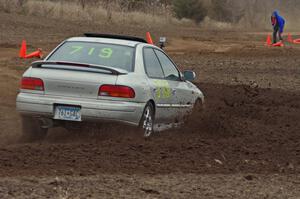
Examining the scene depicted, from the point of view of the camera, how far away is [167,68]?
12359 millimetres

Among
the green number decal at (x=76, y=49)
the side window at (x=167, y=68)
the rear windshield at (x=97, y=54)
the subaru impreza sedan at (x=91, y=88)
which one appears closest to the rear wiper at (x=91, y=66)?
the subaru impreza sedan at (x=91, y=88)

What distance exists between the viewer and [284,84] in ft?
67.1

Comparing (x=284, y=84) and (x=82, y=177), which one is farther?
(x=284, y=84)

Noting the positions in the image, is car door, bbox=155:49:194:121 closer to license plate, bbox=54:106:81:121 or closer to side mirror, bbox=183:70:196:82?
side mirror, bbox=183:70:196:82

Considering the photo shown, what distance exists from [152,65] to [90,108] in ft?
5.40

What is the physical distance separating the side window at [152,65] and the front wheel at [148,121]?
1.68ft

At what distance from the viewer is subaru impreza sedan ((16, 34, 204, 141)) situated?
1051 centimetres

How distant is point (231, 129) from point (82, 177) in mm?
4433

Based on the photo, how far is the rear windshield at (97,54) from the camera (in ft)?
36.4

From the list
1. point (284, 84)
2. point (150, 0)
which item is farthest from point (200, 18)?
point (284, 84)

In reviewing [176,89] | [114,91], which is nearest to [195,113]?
[176,89]

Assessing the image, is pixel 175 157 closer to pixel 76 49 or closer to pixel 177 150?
pixel 177 150

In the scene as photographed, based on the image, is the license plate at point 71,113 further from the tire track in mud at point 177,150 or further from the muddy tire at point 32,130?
the muddy tire at point 32,130

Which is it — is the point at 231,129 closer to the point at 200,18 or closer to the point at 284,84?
the point at 284,84
